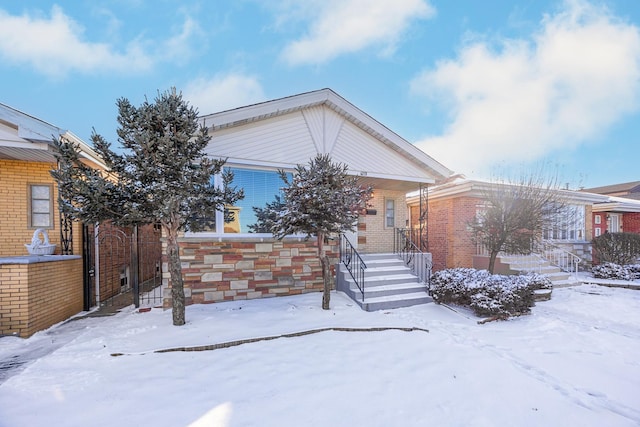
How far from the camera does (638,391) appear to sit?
340 cm

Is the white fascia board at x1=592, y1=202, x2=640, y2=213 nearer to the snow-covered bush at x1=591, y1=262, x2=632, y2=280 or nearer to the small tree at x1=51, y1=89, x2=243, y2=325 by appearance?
the snow-covered bush at x1=591, y1=262, x2=632, y2=280

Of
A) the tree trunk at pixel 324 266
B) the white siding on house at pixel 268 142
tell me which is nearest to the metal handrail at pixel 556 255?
the tree trunk at pixel 324 266

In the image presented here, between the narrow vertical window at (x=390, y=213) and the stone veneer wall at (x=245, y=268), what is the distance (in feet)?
12.7

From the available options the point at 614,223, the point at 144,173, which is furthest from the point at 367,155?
the point at 614,223

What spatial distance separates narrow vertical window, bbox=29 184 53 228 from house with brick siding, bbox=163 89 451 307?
156 inches

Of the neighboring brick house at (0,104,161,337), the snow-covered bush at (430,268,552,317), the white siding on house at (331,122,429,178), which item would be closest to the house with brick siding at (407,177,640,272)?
the white siding on house at (331,122,429,178)

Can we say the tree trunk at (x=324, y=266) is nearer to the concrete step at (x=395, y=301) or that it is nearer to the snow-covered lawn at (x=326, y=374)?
the snow-covered lawn at (x=326, y=374)

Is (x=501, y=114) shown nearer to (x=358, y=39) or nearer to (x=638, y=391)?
(x=358, y=39)

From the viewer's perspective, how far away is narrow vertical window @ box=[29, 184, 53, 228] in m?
7.15

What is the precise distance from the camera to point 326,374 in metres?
3.58

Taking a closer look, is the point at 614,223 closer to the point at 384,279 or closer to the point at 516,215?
the point at 516,215

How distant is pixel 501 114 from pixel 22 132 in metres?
18.6

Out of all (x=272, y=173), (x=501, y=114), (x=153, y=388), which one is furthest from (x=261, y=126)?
(x=501, y=114)

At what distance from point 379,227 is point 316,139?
14.4 feet
